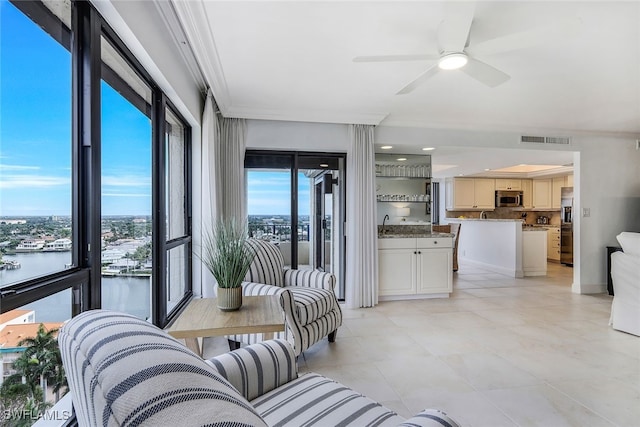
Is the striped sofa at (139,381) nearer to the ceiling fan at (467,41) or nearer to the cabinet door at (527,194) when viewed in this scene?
the ceiling fan at (467,41)

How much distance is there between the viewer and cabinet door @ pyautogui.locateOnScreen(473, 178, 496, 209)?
8.40 metres

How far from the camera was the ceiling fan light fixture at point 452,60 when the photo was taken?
215cm

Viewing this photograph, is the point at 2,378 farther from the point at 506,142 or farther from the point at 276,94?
the point at 506,142

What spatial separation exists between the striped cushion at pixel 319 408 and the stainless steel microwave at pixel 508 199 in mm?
8428

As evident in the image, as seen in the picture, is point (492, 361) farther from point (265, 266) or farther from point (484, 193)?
point (484, 193)

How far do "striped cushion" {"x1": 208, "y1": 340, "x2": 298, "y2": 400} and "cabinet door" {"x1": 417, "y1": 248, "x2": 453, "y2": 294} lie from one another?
334 centimetres

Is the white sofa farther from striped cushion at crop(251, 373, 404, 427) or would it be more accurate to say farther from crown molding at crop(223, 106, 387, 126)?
striped cushion at crop(251, 373, 404, 427)

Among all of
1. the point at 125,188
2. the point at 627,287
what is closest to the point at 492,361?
the point at 627,287

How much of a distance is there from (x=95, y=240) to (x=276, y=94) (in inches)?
97.2

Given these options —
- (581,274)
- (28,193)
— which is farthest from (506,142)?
(28,193)

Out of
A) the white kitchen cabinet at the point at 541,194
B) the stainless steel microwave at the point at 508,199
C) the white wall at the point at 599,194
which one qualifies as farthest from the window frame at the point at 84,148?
the white kitchen cabinet at the point at 541,194

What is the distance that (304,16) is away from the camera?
2.03 m

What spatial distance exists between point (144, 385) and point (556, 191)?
33.2ft

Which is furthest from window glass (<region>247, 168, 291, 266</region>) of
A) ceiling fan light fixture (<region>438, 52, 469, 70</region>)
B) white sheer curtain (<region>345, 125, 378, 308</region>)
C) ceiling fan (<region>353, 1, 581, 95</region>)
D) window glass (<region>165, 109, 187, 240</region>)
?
ceiling fan light fixture (<region>438, 52, 469, 70</region>)
